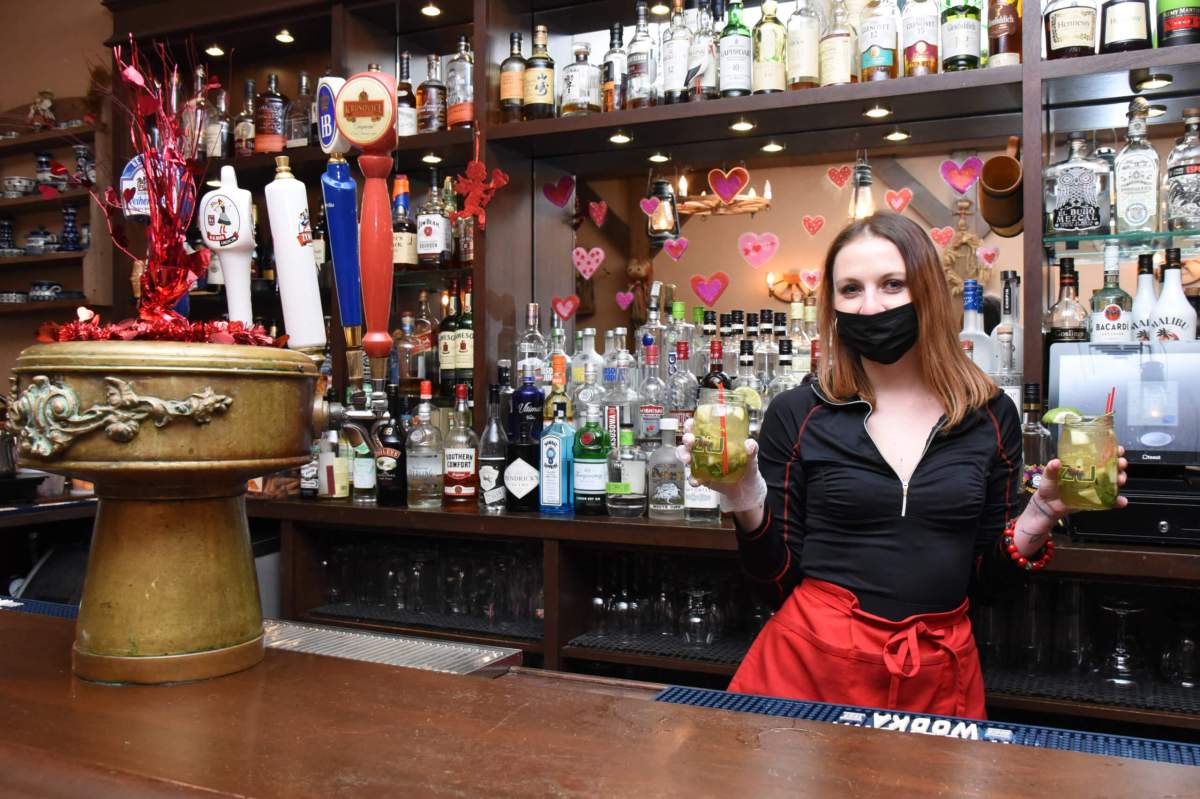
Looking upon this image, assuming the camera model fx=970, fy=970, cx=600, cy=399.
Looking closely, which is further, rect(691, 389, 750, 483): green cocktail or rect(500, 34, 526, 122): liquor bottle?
rect(500, 34, 526, 122): liquor bottle

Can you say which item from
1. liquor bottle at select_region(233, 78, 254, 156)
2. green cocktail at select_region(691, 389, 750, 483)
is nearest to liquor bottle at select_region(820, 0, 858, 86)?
green cocktail at select_region(691, 389, 750, 483)

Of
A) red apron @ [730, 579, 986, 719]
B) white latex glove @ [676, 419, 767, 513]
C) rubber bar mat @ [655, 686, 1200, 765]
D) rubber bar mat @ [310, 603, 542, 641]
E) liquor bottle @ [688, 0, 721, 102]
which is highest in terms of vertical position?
liquor bottle @ [688, 0, 721, 102]

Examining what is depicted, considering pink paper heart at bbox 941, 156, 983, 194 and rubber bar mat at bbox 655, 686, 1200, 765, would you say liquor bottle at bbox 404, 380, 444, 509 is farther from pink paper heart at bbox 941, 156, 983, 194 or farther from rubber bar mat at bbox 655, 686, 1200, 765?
rubber bar mat at bbox 655, 686, 1200, 765

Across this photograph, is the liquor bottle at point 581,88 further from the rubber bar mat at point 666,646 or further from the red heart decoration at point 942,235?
the rubber bar mat at point 666,646

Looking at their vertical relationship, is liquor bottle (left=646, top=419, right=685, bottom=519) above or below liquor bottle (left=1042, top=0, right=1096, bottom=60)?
below

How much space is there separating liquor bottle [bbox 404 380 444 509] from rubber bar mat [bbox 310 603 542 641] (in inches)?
11.8

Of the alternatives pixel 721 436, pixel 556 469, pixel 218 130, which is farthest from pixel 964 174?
pixel 218 130

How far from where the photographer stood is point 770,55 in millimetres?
2477

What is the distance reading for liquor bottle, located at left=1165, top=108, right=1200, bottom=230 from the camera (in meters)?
2.12

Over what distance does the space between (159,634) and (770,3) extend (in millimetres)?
2107

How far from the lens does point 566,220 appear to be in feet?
10.2

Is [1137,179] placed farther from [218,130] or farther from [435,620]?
[218,130]

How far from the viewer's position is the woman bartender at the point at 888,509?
58.8 inches

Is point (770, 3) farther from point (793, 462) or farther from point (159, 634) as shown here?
point (159, 634)
